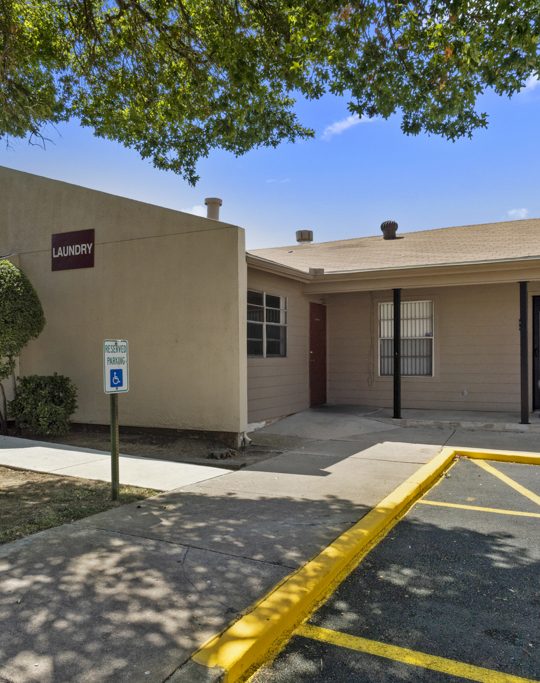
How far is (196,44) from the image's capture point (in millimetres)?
8445

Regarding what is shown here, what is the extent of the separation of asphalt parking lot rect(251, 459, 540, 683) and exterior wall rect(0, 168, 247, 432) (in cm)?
477

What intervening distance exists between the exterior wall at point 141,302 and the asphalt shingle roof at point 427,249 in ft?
9.59

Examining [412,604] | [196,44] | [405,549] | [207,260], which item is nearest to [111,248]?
[207,260]

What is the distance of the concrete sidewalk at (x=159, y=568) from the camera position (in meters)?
2.88

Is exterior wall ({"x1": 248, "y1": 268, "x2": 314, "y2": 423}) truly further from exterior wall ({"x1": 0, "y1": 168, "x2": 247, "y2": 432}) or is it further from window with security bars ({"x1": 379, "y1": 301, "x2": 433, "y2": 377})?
window with security bars ({"x1": 379, "y1": 301, "x2": 433, "y2": 377})

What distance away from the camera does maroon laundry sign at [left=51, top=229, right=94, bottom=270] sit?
10.7 m

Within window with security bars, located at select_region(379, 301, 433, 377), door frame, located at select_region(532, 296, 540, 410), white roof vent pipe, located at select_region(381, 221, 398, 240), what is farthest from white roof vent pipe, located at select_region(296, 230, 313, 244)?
door frame, located at select_region(532, 296, 540, 410)

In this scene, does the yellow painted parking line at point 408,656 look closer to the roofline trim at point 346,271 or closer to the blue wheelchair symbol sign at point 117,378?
the blue wheelchair symbol sign at point 117,378

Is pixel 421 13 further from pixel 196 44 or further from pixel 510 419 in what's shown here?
pixel 510 419

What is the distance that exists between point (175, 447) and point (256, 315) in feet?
10.4

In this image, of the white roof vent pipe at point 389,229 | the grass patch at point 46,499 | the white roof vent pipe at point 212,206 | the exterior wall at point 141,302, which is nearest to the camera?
the grass patch at point 46,499

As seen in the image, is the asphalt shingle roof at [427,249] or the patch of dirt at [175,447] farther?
the asphalt shingle roof at [427,249]

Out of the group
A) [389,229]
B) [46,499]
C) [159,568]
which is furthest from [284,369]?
[159,568]

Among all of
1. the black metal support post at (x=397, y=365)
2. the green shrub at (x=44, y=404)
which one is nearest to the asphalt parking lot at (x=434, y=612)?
the black metal support post at (x=397, y=365)
